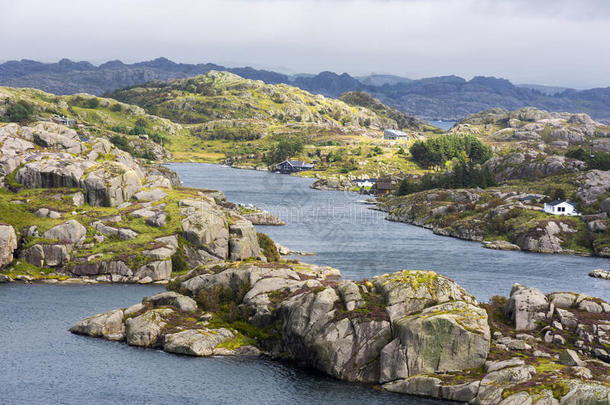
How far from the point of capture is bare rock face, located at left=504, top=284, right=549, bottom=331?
68.7 metres

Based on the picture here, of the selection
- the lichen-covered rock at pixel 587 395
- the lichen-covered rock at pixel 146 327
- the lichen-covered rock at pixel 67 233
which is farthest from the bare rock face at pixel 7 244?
the lichen-covered rock at pixel 587 395

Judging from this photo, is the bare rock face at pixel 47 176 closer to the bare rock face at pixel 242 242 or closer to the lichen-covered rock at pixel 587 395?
the bare rock face at pixel 242 242

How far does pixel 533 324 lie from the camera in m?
68.7

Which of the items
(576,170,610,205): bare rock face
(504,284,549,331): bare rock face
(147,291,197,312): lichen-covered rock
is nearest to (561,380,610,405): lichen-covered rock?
(504,284,549,331): bare rock face

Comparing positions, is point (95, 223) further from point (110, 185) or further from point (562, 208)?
point (562, 208)

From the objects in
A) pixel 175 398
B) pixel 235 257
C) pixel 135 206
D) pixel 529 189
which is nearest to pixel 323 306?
pixel 175 398

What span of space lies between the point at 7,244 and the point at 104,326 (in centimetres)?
3673

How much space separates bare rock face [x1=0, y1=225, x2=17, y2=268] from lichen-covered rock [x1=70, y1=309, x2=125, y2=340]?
104 ft

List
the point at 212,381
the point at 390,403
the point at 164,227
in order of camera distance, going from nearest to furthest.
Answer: the point at 390,403
the point at 212,381
the point at 164,227

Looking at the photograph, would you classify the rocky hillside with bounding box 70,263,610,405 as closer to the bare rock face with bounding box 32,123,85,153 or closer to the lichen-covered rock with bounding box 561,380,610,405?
the lichen-covered rock with bounding box 561,380,610,405

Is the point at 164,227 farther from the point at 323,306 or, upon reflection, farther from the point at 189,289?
the point at 323,306

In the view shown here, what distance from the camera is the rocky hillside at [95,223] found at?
3989 inches

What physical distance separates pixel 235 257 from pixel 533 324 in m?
58.2

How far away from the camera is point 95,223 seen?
110000 millimetres
